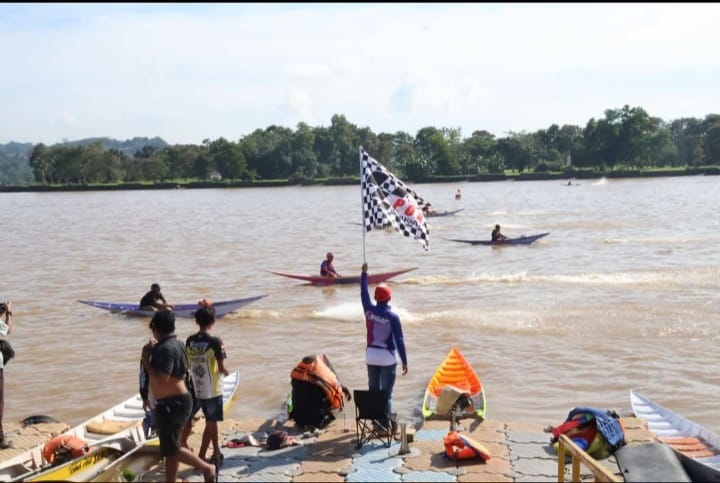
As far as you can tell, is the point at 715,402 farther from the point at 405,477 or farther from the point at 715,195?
the point at 715,195

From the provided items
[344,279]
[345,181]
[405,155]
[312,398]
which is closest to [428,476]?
[312,398]

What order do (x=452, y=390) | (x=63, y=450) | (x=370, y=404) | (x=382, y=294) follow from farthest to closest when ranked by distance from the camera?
(x=452, y=390)
(x=382, y=294)
(x=370, y=404)
(x=63, y=450)

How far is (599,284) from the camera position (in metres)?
23.3

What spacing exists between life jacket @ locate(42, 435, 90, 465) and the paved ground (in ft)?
2.85

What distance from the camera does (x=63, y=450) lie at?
798cm

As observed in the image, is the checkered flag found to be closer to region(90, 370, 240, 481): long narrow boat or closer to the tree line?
region(90, 370, 240, 481): long narrow boat

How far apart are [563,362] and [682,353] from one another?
238cm

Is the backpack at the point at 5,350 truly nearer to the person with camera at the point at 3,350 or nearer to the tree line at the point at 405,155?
the person with camera at the point at 3,350

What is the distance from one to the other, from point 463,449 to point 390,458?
735mm

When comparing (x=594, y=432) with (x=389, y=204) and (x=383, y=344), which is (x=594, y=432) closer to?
(x=383, y=344)

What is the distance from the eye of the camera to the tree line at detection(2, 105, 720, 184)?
126 metres

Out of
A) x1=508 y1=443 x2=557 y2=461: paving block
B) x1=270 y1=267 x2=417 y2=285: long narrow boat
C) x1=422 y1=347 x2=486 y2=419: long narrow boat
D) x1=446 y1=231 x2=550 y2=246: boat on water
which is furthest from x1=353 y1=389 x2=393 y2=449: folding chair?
x1=446 y1=231 x2=550 y2=246: boat on water

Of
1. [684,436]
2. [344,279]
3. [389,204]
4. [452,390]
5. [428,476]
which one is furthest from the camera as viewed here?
[344,279]

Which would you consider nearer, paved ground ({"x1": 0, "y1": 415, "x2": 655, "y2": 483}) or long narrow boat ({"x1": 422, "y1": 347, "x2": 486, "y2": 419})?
paved ground ({"x1": 0, "y1": 415, "x2": 655, "y2": 483})
